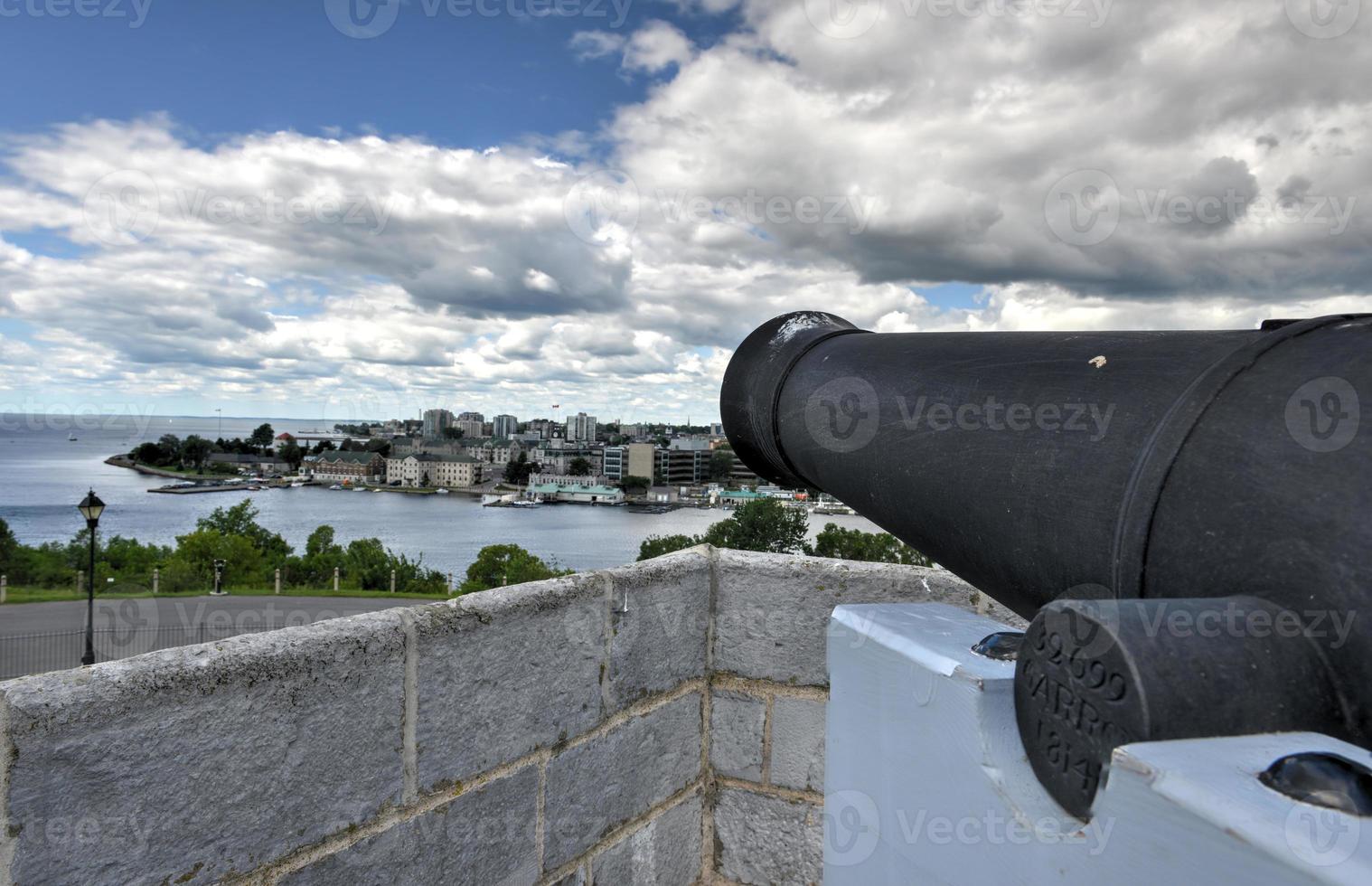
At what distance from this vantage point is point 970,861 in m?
0.93

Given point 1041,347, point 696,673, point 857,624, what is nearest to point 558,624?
point 696,673

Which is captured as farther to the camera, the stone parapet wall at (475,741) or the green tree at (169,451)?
the green tree at (169,451)

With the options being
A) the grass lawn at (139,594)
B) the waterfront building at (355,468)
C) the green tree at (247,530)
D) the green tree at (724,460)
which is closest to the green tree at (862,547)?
the green tree at (724,460)

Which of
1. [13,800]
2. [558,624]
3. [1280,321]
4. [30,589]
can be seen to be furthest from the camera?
[30,589]

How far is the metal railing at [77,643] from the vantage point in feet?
74.1

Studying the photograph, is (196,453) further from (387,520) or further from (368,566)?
(368,566)

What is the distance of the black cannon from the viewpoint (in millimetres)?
737

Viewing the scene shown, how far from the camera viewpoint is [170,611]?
3011cm

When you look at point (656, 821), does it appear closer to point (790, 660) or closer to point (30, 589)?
point (790, 660)

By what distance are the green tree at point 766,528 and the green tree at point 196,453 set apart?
86.4 meters

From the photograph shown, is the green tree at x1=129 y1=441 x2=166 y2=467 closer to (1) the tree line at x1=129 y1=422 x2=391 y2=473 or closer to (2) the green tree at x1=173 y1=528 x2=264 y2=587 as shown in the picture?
(1) the tree line at x1=129 y1=422 x2=391 y2=473

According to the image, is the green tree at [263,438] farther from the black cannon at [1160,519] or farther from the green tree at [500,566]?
the black cannon at [1160,519]

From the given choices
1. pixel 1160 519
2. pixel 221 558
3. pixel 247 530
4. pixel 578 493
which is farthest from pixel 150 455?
pixel 1160 519

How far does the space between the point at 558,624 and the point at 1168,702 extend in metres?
1.42
